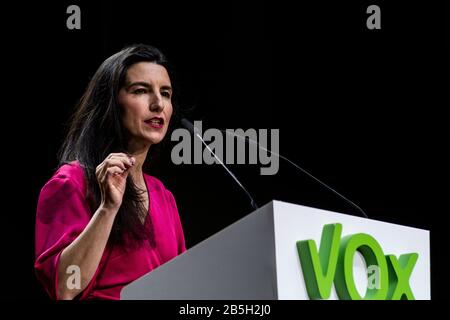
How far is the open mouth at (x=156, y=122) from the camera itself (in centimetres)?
162

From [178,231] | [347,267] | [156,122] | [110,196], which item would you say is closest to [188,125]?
[156,122]

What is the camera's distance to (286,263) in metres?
0.98

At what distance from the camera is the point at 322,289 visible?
103 centimetres

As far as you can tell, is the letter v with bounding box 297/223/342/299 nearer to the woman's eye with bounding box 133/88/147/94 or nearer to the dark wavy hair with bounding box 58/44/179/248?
the dark wavy hair with bounding box 58/44/179/248

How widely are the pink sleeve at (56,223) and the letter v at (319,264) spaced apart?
558 millimetres

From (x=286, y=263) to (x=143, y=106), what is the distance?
0.76 metres

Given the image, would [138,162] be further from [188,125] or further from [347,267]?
[347,267]

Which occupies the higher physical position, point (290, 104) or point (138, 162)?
point (290, 104)

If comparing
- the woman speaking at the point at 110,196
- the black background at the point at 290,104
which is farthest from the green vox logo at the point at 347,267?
the black background at the point at 290,104

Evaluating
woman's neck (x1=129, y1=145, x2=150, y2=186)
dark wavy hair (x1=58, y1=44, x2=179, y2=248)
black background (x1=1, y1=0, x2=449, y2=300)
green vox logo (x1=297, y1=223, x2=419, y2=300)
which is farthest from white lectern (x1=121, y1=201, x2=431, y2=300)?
black background (x1=1, y1=0, x2=449, y2=300)

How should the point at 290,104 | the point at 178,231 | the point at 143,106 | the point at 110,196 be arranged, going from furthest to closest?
the point at 290,104 < the point at 178,231 < the point at 143,106 < the point at 110,196

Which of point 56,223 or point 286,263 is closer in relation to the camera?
point 286,263

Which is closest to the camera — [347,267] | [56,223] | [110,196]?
[347,267]

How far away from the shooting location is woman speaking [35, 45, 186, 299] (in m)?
1.29
